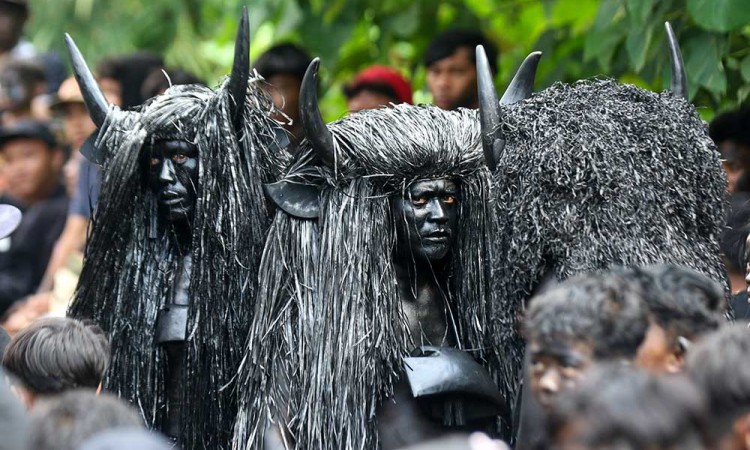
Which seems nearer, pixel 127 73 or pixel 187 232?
pixel 187 232

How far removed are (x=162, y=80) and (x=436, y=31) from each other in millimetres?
1425

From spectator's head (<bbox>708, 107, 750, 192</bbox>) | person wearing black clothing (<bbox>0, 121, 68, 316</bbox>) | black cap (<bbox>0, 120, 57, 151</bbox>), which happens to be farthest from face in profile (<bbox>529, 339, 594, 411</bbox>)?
black cap (<bbox>0, 120, 57, 151</bbox>)

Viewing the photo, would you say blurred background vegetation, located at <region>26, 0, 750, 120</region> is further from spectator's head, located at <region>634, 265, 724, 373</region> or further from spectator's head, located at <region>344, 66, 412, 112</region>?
spectator's head, located at <region>634, 265, 724, 373</region>

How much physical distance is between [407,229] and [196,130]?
2.80 feet

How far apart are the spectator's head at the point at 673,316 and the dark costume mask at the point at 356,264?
1239 mm

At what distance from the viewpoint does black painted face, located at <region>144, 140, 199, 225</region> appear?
5.29m

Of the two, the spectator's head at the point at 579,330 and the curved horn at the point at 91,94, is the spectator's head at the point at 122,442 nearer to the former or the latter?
the spectator's head at the point at 579,330

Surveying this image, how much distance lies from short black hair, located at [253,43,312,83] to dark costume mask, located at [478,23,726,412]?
251 centimetres

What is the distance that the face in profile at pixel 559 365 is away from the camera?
3449 millimetres

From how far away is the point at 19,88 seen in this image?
786cm

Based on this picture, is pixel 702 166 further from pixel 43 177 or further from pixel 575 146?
pixel 43 177

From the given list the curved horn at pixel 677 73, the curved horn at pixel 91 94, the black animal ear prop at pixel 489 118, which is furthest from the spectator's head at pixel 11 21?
the curved horn at pixel 677 73

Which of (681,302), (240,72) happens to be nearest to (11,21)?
(240,72)

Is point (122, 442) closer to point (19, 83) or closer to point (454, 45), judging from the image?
point (454, 45)
